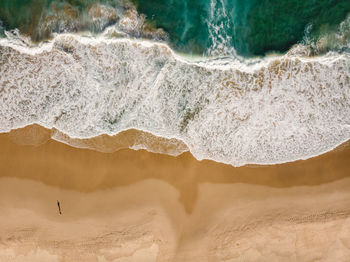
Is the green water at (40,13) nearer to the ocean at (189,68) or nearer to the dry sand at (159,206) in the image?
the ocean at (189,68)

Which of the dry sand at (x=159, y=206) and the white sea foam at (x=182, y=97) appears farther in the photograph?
the dry sand at (x=159, y=206)

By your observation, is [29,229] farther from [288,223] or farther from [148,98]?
[288,223]

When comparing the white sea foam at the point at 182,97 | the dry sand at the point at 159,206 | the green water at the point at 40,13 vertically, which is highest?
the green water at the point at 40,13

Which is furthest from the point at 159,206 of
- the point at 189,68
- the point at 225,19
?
the point at 225,19

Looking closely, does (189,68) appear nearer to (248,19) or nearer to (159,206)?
(248,19)

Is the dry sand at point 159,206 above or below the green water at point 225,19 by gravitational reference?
below

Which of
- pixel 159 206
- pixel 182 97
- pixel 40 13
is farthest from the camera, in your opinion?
pixel 159 206

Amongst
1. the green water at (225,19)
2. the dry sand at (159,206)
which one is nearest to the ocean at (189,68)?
the green water at (225,19)
